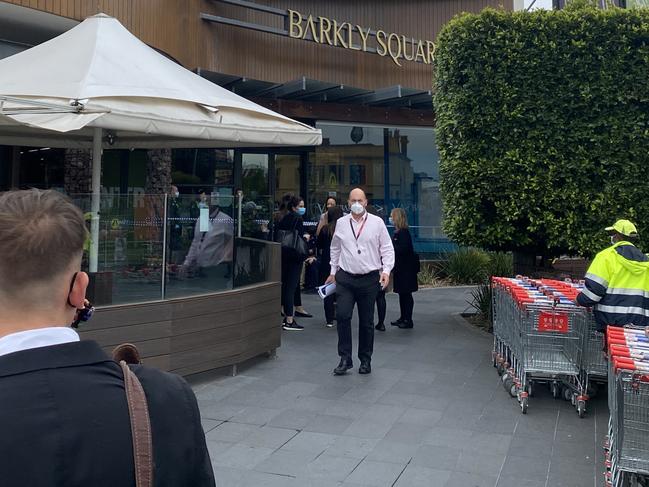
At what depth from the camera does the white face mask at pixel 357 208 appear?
6.87 m

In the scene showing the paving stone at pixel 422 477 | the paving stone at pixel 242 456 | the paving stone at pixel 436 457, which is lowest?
the paving stone at pixel 242 456

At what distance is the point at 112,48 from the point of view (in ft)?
21.6

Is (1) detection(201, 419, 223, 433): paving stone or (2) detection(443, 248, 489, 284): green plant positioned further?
(2) detection(443, 248, 489, 284): green plant

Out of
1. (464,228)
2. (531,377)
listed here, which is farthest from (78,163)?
(531,377)

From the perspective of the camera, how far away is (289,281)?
898 centimetres

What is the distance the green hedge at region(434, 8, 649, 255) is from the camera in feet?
26.6

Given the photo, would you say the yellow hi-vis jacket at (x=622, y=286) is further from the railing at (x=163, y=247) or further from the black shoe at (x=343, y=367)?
the railing at (x=163, y=247)

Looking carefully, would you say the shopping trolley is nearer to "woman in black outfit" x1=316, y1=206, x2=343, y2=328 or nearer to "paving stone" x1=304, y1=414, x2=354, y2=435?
"paving stone" x1=304, y1=414, x2=354, y2=435

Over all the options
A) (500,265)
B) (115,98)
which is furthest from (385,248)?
(500,265)

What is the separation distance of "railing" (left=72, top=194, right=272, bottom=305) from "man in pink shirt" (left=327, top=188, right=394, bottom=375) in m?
1.15

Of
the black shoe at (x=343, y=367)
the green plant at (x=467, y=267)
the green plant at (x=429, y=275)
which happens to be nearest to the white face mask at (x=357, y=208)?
the black shoe at (x=343, y=367)

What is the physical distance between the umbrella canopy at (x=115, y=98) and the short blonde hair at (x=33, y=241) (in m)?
3.93

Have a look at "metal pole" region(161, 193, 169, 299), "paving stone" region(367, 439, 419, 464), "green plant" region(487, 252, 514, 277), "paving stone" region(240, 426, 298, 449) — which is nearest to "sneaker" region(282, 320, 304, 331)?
"metal pole" region(161, 193, 169, 299)

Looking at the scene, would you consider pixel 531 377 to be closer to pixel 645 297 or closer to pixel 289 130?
pixel 645 297
